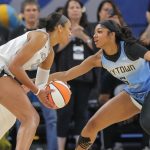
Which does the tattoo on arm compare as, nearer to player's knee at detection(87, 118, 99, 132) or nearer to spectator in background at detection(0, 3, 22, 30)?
player's knee at detection(87, 118, 99, 132)

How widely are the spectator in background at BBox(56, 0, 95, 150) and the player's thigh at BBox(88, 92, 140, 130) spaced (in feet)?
4.62

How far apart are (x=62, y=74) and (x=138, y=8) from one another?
2.95 meters

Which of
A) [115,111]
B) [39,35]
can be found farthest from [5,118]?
[115,111]

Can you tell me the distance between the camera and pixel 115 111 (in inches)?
271

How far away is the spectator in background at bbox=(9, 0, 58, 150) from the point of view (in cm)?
820

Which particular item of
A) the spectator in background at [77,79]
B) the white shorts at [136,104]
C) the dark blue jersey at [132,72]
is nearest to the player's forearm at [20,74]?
the dark blue jersey at [132,72]

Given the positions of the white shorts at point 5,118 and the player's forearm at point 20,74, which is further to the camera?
the white shorts at point 5,118

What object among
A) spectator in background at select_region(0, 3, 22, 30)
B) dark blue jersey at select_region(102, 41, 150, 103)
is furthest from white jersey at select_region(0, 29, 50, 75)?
spectator in background at select_region(0, 3, 22, 30)

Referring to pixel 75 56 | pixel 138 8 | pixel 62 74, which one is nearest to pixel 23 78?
pixel 62 74

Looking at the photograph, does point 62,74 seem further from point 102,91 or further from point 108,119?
point 102,91

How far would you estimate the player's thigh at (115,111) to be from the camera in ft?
22.6

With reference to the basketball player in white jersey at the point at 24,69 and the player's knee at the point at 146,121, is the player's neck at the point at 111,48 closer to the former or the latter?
the basketball player in white jersey at the point at 24,69

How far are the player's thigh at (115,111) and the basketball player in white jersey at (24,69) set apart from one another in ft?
2.75

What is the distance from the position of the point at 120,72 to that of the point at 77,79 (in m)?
1.62
